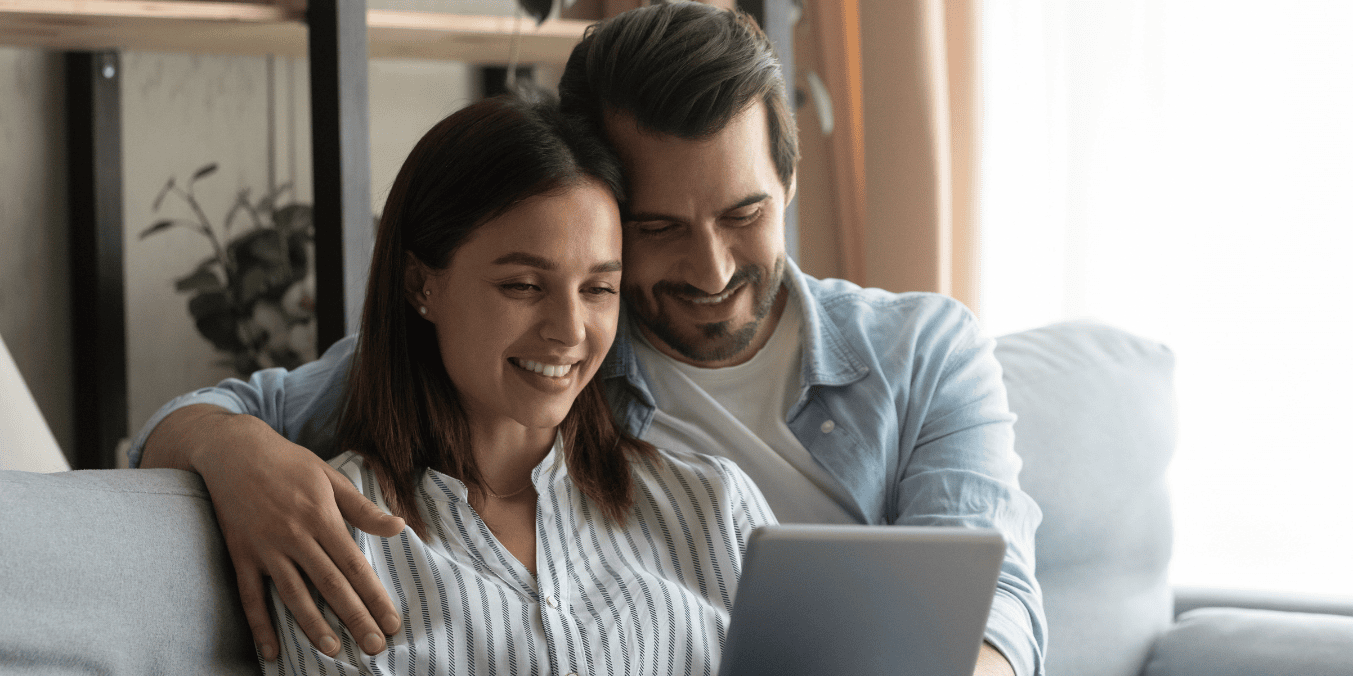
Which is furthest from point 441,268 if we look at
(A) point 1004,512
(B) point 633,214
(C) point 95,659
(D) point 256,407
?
(A) point 1004,512

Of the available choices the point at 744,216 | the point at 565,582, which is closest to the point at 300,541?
the point at 565,582

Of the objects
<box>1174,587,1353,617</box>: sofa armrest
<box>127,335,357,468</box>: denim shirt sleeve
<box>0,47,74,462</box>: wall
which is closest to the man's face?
<box>127,335,357,468</box>: denim shirt sleeve

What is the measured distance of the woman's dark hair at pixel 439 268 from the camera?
111 centimetres

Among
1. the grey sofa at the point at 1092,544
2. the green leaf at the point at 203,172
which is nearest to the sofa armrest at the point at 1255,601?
the grey sofa at the point at 1092,544

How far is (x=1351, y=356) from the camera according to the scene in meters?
1.76

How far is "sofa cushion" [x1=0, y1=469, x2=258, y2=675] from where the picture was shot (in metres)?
0.85

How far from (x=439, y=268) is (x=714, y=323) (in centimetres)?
34

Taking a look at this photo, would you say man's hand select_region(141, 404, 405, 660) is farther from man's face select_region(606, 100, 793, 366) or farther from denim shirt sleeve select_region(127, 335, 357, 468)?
man's face select_region(606, 100, 793, 366)

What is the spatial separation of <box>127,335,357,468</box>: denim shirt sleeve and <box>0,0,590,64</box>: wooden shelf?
1.89 ft

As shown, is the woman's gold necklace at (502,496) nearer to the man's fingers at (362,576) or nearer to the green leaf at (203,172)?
the man's fingers at (362,576)

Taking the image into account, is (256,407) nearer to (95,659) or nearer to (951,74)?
(95,659)

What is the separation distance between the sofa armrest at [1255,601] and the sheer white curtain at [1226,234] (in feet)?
0.43

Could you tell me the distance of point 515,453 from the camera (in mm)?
1210

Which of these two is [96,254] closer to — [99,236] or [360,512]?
[99,236]
